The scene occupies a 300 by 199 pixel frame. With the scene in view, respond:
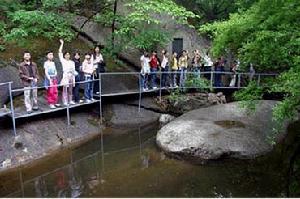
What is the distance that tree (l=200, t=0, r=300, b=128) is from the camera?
Result: 9328 millimetres

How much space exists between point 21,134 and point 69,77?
2.61 metres

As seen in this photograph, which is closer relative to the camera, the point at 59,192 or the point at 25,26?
the point at 59,192

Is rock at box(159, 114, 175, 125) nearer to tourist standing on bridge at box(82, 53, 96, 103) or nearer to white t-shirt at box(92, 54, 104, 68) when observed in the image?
tourist standing on bridge at box(82, 53, 96, 103)

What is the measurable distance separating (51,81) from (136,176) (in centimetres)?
460

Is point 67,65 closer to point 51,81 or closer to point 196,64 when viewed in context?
point 51,81

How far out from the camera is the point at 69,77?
14.3 meters

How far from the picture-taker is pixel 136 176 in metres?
11.2

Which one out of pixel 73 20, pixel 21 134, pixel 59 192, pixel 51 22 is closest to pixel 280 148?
pixel 59 192

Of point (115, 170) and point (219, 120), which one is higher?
point (219, 120)

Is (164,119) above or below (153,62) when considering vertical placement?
below

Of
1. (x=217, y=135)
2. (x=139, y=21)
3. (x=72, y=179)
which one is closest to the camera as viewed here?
(x=72, y=179)

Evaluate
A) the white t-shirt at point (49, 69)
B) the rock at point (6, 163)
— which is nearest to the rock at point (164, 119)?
the white t-shirt at point (49, 69)

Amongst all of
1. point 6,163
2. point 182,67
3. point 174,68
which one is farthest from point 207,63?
point 6,163

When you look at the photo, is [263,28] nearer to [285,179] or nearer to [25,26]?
[285,179]
